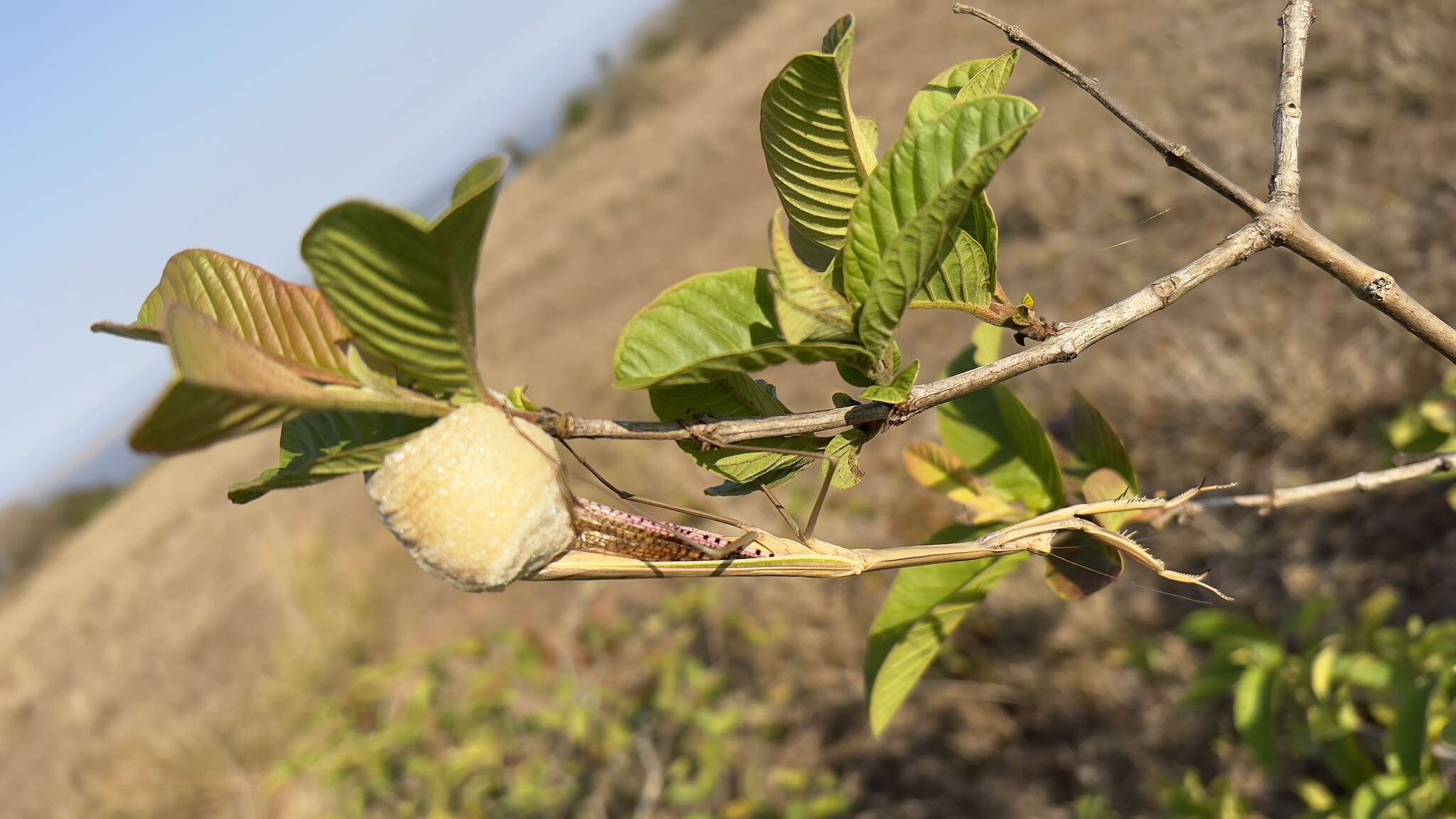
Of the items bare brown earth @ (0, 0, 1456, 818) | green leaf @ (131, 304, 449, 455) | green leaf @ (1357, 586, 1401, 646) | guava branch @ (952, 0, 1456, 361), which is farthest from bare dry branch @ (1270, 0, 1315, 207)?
green leaf @ (1357, 586, 1401, 646)

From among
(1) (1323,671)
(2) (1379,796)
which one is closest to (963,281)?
(2) (1379,796)

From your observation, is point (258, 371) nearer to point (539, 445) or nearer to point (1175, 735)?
point (539, 445)

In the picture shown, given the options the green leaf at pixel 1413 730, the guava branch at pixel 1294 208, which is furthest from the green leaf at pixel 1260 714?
the guava branch at pixel 1294 208

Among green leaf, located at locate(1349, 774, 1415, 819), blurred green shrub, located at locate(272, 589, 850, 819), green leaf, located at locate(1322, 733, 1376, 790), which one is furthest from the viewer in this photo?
blurred green shrub, located at locate(272, 589, 850, 819)

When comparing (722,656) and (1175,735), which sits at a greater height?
(722,656)

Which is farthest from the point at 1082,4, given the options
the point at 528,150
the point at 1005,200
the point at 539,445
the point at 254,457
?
the point at 528,150

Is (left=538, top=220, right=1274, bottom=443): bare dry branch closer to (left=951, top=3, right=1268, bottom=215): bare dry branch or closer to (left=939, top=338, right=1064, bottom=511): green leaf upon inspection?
(left=951, top=3, right=1268, bottom=215): bare dry branch

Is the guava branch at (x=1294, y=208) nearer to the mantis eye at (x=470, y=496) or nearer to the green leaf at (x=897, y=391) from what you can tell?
the green leaf at (x=897, y=391)
